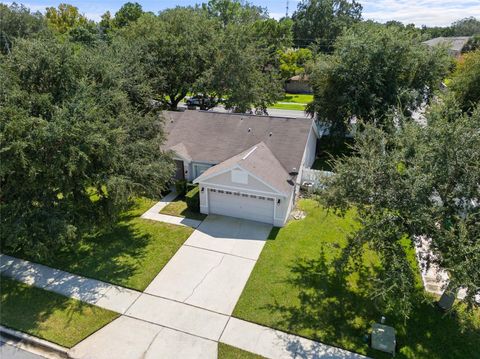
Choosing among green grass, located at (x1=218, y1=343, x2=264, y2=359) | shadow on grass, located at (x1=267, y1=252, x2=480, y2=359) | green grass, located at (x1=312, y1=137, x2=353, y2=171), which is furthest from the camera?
green grass, located at (x1=312, y1=137, x2=353, y2=171)

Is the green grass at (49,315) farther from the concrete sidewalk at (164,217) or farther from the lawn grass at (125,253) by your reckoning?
the concrete sidewalk at (164,217)

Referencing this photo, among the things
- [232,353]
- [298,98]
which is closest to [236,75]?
[298,98]

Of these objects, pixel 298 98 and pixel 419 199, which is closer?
pixel 419 199

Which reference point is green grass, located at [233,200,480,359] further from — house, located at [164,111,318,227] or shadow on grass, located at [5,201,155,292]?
shadow on grass, located at [5,201,155,292]

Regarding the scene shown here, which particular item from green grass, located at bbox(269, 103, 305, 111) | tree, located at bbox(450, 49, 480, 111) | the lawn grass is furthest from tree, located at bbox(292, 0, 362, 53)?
the lawn grass

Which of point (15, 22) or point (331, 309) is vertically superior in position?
point (15, 22)

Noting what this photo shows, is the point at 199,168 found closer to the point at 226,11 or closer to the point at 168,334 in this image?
the point at 168,334
